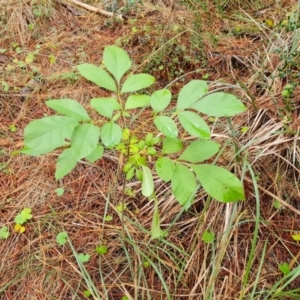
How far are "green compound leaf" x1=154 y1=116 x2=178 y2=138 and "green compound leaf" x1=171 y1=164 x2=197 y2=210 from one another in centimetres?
10

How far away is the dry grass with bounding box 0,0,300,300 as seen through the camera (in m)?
1.39

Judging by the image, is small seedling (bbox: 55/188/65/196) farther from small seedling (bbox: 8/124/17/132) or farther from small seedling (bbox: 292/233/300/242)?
small seedling (bbox: 292/233/300/242)

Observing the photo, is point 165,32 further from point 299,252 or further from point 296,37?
point 299,252

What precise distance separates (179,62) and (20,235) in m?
1.44

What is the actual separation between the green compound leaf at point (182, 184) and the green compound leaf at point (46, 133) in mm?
302

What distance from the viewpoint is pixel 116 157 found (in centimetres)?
182

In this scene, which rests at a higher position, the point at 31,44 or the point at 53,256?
the point at 31,44

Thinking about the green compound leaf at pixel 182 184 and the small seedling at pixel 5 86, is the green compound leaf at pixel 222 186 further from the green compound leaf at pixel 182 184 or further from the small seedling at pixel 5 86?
the small seedling at pixel 5 86

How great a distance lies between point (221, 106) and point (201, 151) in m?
0.14

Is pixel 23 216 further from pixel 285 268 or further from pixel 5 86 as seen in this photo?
pixel 285 268

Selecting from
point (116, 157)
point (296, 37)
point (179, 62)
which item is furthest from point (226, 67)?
point (116, 157)

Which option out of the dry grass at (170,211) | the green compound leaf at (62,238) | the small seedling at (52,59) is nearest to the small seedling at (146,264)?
the dry grass at (170,211)

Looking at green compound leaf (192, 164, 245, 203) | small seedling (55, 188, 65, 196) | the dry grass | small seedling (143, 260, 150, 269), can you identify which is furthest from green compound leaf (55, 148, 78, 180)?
small seedling (55, 188, 65, 196)

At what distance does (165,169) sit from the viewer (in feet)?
3.13
